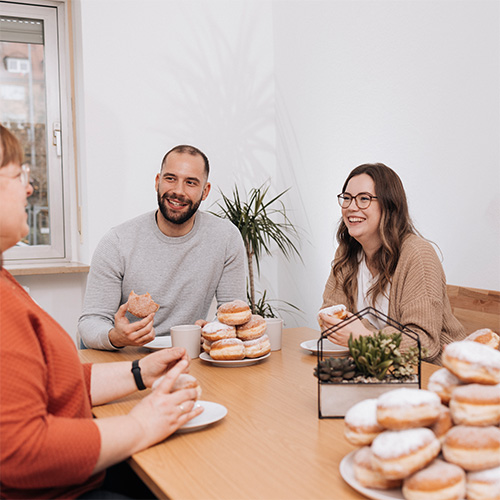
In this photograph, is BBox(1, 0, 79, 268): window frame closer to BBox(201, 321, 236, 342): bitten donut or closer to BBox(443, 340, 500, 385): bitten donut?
BBox(201, 321, 236, 342): bitten donut

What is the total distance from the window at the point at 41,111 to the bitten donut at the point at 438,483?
336 centimetres

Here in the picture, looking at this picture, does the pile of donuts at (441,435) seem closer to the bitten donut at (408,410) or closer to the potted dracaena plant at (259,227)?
the bitten donut at (408,410)

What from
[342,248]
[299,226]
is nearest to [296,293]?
[299,226]

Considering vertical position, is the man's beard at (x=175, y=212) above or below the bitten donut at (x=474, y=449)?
above

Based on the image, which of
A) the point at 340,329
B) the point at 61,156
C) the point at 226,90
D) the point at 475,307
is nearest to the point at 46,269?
the point at 61,156

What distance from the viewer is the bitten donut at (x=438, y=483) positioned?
714 mm

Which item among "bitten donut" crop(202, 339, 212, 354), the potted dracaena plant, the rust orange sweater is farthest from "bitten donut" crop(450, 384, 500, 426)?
the potted dracaena plant

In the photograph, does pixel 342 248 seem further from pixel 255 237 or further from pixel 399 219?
pixel 255 237

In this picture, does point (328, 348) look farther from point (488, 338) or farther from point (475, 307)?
point (475, 307)

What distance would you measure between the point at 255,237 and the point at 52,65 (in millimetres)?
1742

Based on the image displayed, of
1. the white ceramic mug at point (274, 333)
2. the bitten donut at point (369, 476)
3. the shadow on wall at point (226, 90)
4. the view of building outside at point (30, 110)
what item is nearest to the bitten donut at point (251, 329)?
the white ceramic mug at point (274, 333)

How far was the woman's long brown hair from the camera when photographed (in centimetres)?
209

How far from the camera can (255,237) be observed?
3641 millimetres

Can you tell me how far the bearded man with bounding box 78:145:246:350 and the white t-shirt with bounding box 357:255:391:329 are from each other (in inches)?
19.5
